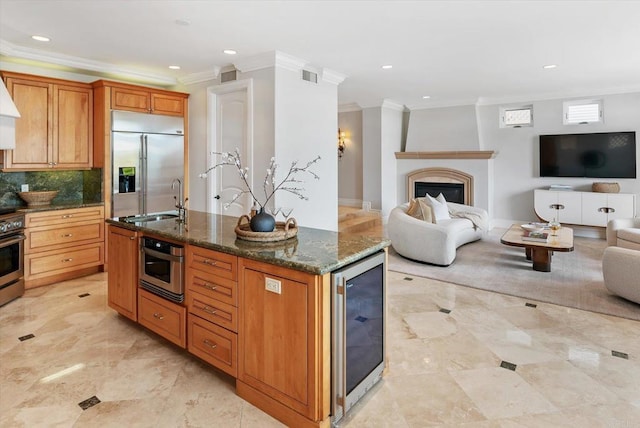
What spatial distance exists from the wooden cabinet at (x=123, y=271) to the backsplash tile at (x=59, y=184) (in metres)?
1.98

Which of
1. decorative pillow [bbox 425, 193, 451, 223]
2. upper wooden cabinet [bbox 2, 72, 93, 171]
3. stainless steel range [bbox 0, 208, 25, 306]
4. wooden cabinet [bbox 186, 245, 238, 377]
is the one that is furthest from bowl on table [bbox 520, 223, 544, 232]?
stainless steel range [bbox 0, 208, 25, 306]

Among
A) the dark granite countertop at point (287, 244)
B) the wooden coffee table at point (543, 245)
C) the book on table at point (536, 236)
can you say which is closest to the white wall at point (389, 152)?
the wooden coffee table at point (543, 245)

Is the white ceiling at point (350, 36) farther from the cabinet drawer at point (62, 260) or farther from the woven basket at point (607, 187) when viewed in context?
the cabinet drawer at point (62, 260)

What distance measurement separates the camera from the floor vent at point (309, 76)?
499 centimetres

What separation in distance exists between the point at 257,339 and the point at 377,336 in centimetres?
71

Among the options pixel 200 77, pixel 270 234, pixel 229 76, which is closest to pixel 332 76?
pixel 229 76

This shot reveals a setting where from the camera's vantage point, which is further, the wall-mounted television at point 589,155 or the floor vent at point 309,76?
the wall-mounted television at point 589,155

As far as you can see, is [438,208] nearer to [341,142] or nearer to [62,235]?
[341,142]

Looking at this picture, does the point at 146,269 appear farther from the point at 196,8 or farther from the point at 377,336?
the point at 196,8

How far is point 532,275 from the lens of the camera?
4672mm

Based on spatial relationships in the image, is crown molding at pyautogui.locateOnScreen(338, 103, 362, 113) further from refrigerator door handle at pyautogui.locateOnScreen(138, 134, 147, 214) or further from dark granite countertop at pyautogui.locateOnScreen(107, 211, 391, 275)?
dark granite countertop at pyautogui.locateOnScreen(107, 211, 391, 275)

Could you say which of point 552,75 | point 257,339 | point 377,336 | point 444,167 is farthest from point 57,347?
point 444,167

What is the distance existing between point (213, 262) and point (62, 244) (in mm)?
3104

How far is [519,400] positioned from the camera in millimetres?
2213
